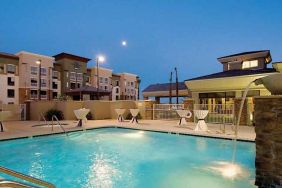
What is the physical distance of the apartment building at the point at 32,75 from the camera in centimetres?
3438

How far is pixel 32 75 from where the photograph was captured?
35.8 metres

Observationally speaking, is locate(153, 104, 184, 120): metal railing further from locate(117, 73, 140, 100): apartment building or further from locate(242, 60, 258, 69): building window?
locate(117, 73, 140, 100): apartment building

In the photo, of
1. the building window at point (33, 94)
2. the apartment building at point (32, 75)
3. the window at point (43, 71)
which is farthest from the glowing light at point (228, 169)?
the window at point (43, 71)

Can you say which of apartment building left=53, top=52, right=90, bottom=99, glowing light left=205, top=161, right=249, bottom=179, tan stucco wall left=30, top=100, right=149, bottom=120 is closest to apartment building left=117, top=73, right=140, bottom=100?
apartment building left=53, top=52, right=90, bottom=99

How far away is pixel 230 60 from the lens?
21797 millimetres

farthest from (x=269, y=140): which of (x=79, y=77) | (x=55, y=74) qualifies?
(x=79, y=77)

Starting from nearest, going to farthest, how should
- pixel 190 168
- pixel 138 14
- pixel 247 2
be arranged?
1. pixel 190 168
2. pixel 247 2
3. pixel 138 14

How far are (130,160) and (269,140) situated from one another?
411 centimetres

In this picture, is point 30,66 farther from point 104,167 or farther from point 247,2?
point 247,2

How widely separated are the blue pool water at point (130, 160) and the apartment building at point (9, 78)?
28.1 m

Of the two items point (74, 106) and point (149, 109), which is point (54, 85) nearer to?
point (74, 106)

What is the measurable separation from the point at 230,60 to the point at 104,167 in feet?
63.9

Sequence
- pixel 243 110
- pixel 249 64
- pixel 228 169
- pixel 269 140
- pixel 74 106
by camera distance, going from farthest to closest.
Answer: pixel 249 64
pixel 74 106
pixel 243 110
pixel 228 169
pixel 269 140

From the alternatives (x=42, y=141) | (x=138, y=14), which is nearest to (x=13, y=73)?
(x=42, y=141)
